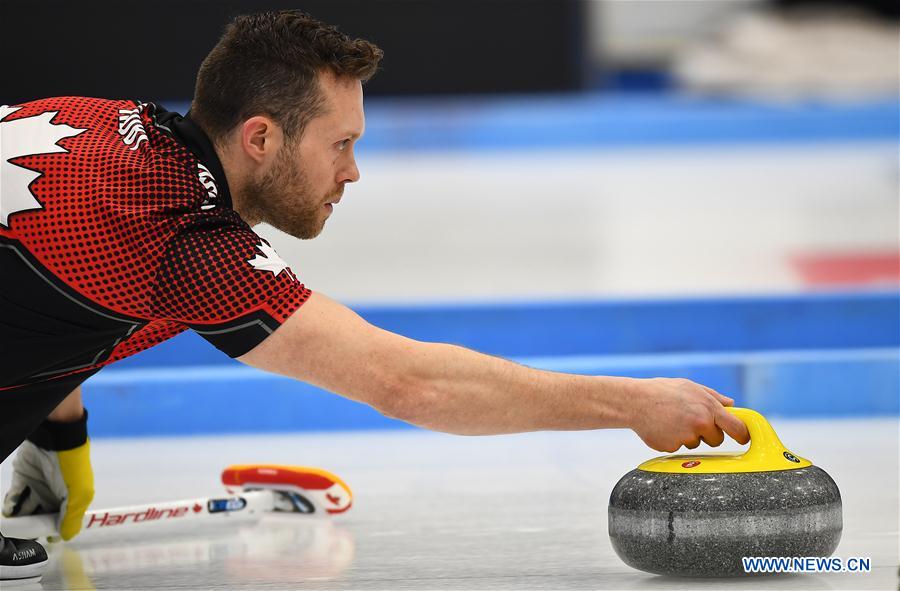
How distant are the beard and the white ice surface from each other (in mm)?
479

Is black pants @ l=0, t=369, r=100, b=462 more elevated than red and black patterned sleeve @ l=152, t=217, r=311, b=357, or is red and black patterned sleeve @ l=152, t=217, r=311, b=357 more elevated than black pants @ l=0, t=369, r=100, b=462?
red and black patterned sleeve @ l=152, t=217, r=311, b=357

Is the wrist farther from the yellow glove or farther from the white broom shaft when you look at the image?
the yellow glove

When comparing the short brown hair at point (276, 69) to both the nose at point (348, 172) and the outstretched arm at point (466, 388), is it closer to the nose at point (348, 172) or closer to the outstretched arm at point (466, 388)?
the nose at point (348, 172)

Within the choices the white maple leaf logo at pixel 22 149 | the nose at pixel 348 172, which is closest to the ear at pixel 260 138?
the nose at pixel 348 172

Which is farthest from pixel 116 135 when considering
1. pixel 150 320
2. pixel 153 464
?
pixel 153 464

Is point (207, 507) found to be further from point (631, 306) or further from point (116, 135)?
point (631, 306)

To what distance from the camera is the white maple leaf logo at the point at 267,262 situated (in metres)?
1.44

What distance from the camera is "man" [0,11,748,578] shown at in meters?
1.45

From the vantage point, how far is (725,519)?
1493 mm

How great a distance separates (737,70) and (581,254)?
5.14 metres

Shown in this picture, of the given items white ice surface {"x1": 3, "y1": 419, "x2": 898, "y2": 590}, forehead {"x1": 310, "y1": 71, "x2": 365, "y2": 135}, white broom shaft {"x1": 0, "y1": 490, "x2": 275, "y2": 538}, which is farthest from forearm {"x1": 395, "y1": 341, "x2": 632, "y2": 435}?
white broom shaft {"x1": 0, "y1": 490, "x2": 275, "y2": 538}

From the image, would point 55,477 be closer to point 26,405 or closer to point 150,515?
point 150,515

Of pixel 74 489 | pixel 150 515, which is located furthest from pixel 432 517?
pixel 74 489

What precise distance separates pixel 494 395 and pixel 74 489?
0.79 metres
